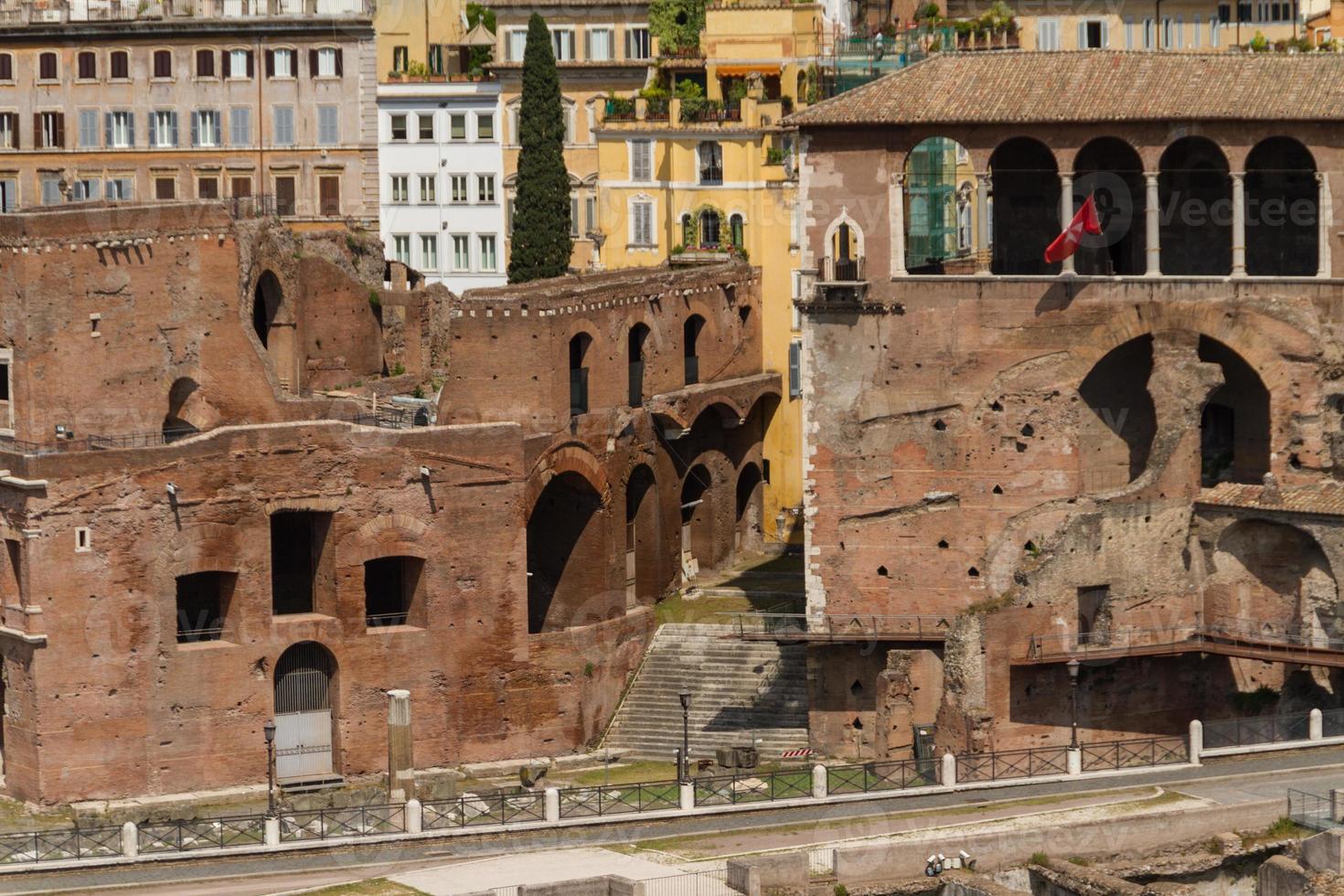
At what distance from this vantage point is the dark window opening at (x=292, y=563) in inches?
3376

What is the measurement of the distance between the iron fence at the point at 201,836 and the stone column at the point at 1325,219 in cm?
2609

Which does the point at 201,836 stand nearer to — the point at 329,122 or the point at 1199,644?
the point at 1199,644

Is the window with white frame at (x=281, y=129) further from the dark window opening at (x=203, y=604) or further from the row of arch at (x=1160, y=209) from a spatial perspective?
the dark window opening at (x=203, y=604)

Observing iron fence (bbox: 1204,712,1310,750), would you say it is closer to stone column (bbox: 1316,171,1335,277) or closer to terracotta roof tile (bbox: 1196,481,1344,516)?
terracotta roof tile (bbox: 1196,481,1344,516)

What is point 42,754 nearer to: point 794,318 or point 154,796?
point 154,796

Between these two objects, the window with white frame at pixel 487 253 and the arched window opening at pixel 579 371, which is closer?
the arched window opening at pixel 579 371

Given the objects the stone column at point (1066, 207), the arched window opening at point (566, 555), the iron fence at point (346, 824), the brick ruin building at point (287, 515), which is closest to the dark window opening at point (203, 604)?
the brick ruin building at point (287, 515)

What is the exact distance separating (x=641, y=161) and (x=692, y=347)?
809 cm

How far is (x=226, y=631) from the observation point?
8288 cm

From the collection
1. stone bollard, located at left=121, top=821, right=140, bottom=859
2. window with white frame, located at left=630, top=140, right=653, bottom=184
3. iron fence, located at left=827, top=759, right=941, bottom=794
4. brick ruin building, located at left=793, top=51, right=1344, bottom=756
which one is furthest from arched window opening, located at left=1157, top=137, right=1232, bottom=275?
stone bollard, located at left=121, top=821, right=140, bottom=859

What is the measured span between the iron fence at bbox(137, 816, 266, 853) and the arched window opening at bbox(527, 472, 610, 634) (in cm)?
1449

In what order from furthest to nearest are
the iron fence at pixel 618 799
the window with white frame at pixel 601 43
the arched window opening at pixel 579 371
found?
the window with white frame at pixel 601 43 < the arched window opening at pixel 579 371 < the iron fence at pixel 618 799

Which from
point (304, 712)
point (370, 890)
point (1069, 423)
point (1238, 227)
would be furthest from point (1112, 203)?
point (370, 890)

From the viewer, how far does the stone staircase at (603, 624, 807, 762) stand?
8562cm
